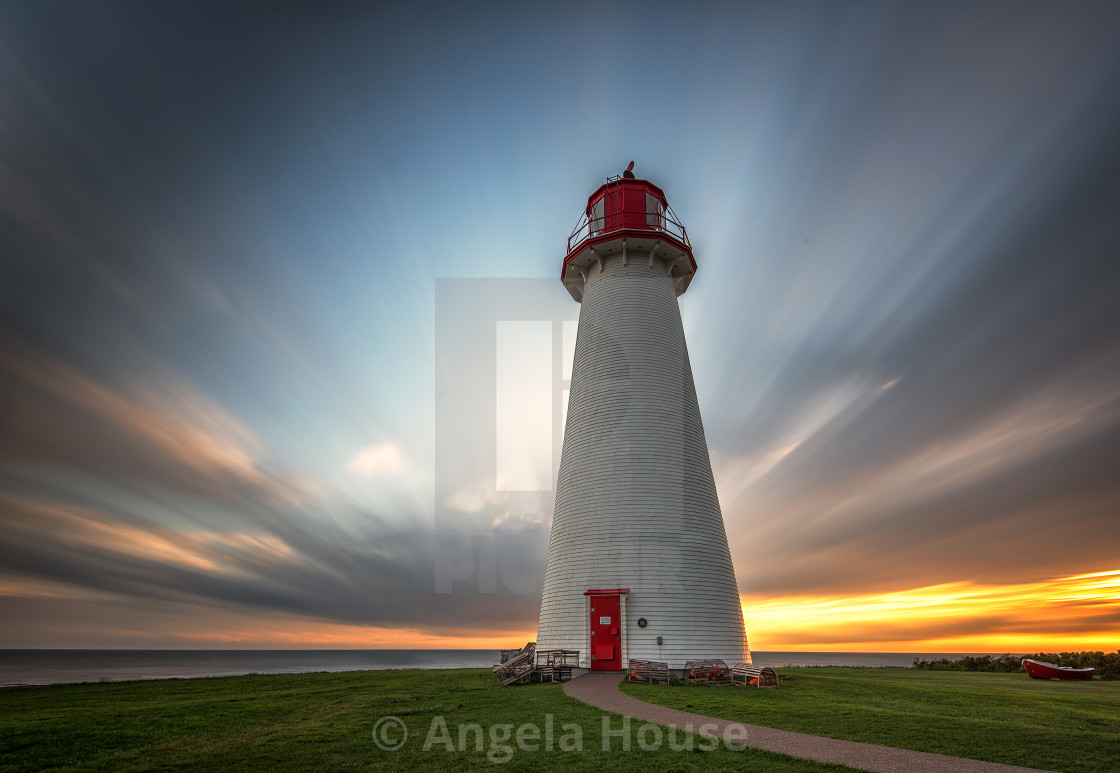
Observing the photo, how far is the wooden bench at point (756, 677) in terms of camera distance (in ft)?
51.7

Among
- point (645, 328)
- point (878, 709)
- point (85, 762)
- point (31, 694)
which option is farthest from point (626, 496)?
point (31, 694)

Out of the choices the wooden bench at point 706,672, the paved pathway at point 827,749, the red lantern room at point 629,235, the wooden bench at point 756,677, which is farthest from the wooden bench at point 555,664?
the red lantern room at point 629,235

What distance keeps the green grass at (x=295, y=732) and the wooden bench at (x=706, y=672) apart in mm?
4195

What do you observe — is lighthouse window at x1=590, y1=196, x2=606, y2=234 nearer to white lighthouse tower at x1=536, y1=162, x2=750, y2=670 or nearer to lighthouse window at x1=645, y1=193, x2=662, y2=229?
white lighthouse tower at x1=536, y1=162, x2=750, y2=670

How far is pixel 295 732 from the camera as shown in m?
9.65

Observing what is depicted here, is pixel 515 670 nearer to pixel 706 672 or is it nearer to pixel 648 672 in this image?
pixel 648 672

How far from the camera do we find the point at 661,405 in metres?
20.0

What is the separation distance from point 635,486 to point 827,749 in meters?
10.7

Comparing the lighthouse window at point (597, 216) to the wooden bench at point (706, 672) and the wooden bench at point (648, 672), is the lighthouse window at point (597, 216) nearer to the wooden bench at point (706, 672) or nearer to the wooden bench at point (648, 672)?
the wooden bench at point (648, 672)

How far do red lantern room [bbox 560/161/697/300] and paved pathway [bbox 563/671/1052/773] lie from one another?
15.9 m

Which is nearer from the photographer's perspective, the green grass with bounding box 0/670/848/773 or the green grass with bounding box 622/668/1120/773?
the green grass with bounding box 0/670/848/773

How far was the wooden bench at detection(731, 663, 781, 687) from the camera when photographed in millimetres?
15766

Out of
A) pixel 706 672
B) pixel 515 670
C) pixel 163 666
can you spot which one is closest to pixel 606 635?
pixel 515 670

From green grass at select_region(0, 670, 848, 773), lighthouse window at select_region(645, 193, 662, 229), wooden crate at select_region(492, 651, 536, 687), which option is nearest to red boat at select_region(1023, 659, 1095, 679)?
wooden crate at select_region(492, 651, 536, 687)
